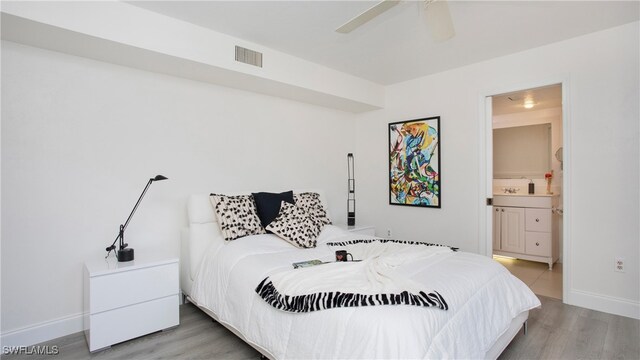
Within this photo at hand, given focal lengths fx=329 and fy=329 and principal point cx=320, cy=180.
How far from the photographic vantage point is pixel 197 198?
2.97 meters

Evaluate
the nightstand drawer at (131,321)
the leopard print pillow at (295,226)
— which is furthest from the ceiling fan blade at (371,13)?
the nightstand drawer at (131,321)

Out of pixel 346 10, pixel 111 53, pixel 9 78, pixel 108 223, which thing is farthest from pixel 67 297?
pixel 346 10

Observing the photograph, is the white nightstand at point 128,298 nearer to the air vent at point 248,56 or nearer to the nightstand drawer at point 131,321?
the nightstand drawer at point 131,321

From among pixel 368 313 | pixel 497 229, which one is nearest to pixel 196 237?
pixel 368 313

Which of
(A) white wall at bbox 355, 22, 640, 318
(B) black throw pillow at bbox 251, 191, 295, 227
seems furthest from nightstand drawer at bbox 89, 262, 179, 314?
(A) white wall at bbox 355, 22, 640, 318

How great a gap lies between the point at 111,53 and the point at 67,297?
1.90 m

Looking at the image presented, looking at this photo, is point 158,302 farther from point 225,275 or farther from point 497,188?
point 497,188

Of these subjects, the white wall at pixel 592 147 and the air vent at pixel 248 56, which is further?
the air vent at pixel 248 56

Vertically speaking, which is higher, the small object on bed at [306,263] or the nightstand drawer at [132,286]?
the small object on bed at [306,263]

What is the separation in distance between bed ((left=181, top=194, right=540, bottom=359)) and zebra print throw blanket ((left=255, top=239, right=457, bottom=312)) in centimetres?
5

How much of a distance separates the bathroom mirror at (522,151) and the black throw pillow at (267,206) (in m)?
4.14

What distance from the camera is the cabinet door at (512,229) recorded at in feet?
15.0

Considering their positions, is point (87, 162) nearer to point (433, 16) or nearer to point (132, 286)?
point (132, 286)

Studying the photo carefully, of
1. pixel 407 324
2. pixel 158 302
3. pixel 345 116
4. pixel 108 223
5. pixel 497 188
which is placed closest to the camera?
pixel 407 324
